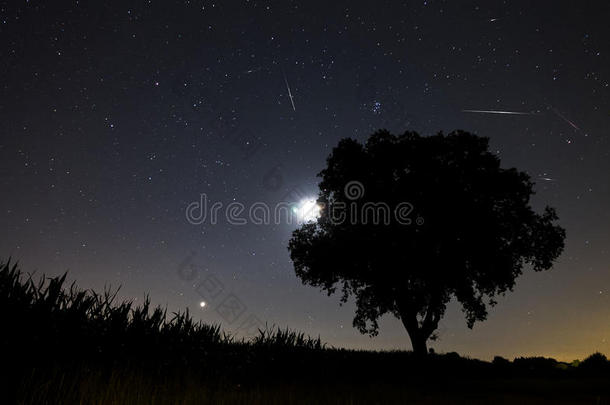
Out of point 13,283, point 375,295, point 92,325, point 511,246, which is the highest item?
point 511,246

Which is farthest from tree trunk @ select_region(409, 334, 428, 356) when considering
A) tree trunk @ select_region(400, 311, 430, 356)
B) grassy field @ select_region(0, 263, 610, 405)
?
grassy field @ select_region(0, 263, 610, 405)

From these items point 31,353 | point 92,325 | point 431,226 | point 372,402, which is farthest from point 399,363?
point 31,353

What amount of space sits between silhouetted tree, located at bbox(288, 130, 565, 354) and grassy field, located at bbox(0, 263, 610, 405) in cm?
949

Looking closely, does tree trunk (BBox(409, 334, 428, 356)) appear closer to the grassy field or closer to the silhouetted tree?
the silhouetted tree

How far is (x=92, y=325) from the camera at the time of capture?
25.9 feet

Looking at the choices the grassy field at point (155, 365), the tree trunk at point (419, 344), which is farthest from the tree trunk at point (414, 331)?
the grassy field at point (155, 365)

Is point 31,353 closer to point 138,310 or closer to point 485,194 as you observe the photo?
point 138,310

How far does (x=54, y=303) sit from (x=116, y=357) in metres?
1.63

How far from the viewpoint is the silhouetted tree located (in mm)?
23844

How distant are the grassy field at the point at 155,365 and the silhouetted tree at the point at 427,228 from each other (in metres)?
9.49

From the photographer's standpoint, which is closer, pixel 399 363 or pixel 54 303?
pixel 54 303

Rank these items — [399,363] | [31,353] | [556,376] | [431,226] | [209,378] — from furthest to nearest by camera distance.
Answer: [431,226], [556,376], [399,363], [209,378], [31,353]

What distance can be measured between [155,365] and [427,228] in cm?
1831

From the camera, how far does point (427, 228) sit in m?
23.8
